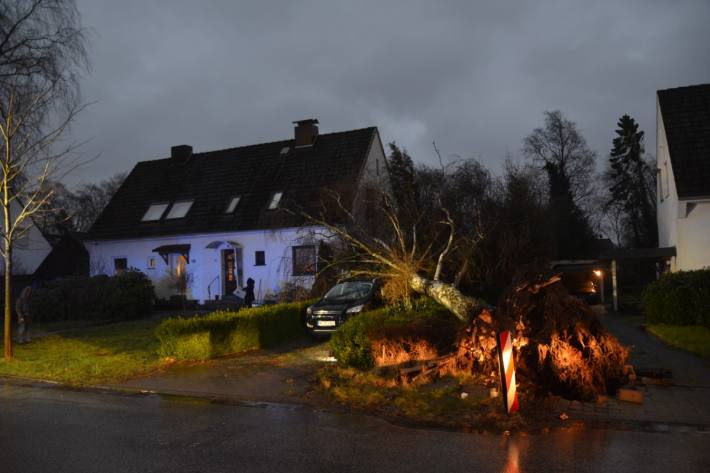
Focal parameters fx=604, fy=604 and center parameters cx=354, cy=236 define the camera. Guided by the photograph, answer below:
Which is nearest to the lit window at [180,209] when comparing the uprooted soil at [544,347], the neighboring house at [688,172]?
the neighboring house at [688,172]

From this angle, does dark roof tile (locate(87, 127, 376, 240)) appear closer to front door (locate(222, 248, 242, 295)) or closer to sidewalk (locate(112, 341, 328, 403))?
front door (locate(222, 248, 242, 295))

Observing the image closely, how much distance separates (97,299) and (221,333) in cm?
1256

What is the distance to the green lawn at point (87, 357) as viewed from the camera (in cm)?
1178

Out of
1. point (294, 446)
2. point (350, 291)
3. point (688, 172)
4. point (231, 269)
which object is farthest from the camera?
point (231, 269)

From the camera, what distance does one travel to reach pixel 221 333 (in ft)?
43.6

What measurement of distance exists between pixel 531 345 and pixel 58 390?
318 inches

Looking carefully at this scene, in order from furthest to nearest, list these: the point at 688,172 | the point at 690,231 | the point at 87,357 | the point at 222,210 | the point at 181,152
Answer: the point at 181,152 < the point at 222,210 < the point at 690,231 < the point at 688,172 < the point at 87,357

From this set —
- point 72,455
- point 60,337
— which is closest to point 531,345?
point 72,455

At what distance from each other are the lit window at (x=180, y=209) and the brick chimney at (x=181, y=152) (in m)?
4.03

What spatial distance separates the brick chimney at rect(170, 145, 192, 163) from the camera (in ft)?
112

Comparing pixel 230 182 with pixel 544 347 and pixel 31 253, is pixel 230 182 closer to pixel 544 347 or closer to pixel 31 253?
pixel 31 253

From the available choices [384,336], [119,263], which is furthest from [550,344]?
[119,263]

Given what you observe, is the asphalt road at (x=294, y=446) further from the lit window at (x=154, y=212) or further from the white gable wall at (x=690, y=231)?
the lit window at (x=154, y=212)

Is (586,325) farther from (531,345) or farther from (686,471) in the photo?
(686,471)
